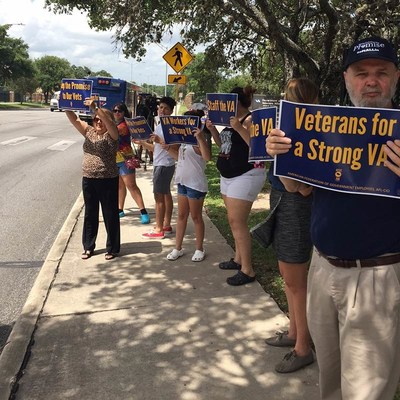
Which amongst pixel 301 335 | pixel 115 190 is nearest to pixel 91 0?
pixel 115 190

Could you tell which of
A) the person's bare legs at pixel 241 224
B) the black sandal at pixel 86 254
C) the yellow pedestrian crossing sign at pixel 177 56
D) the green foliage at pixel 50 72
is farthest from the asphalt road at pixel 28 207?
the green foliage at pixel 50 72

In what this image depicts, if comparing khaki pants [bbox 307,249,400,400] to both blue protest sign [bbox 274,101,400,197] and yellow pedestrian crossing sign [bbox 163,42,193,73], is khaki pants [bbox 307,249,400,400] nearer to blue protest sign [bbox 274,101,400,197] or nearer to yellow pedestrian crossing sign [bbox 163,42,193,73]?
blue protest sign [bbox 274,101,400,197]

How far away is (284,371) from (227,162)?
2.01 meters

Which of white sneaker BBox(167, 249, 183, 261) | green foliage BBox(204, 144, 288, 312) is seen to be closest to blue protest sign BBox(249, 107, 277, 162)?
green foliage BBox(204, 144, 288, 312)

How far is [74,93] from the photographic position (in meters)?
5.09

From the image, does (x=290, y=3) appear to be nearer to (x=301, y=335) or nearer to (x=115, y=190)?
(x=115, y=190)

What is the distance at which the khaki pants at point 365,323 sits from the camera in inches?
78.9

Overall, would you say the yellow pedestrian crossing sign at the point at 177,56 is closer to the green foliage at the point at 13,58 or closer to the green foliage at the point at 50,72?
the green foliage at the point at 13,58

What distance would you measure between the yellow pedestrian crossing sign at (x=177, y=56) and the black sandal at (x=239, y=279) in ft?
22.0

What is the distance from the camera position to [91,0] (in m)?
9.46

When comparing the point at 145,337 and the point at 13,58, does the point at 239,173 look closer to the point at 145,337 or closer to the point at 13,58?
the point at 145,337

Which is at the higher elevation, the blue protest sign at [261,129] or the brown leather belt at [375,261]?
the blue protest sign at [261,129]

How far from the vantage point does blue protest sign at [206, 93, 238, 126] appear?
13.4 feet

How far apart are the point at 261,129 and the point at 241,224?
5.95 ft
